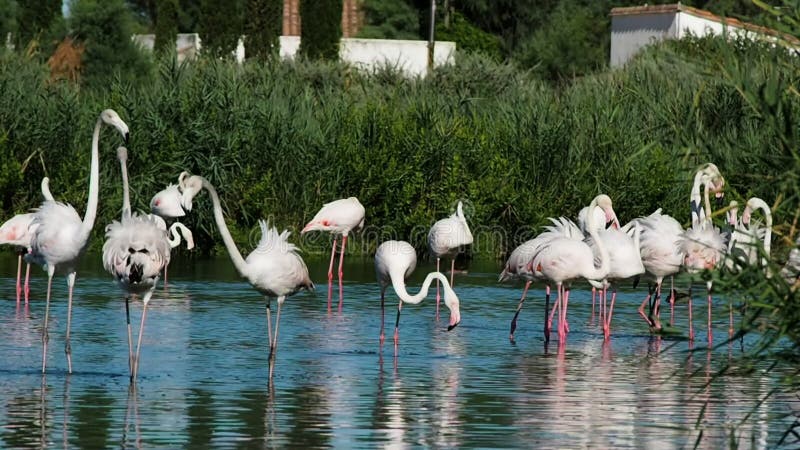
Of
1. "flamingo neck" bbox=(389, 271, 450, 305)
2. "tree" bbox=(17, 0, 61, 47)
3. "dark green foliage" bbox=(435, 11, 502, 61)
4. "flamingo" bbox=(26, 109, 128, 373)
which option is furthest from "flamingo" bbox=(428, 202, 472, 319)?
"dark green foliage" bbox=(435, 11, 502, 61)

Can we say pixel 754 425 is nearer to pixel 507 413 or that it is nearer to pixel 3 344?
pixel 507 413

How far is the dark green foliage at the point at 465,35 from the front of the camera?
58.9 meters

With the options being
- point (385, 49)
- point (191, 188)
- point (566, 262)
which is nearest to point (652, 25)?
point (385, 49)

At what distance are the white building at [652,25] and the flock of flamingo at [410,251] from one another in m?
27.5

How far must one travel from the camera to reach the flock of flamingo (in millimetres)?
11359

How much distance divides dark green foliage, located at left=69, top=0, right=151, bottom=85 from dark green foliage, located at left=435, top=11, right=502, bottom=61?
2130 cm

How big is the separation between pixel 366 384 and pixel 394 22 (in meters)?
53.9

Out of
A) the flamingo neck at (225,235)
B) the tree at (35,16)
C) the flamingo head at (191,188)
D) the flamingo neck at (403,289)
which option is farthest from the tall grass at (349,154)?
the tree at (35,16)

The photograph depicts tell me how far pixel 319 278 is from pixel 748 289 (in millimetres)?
14352

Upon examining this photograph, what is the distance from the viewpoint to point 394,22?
64500mm

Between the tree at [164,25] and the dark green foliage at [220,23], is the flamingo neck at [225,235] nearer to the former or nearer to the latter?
the dark green foliage at [220,23]

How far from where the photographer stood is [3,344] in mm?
13469

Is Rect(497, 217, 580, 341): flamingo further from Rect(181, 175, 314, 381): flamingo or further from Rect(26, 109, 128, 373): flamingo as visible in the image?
Rect(26, 109, 128, 373): flamingo

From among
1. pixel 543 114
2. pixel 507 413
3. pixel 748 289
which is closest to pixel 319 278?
pixel 543 114
